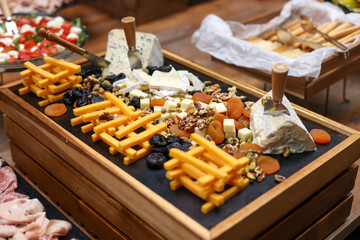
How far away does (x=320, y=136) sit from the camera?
143 centimetres

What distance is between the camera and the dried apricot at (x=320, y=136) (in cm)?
142

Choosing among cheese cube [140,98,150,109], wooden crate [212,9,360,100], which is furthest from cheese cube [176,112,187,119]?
wooden crate [212,9,360,100]

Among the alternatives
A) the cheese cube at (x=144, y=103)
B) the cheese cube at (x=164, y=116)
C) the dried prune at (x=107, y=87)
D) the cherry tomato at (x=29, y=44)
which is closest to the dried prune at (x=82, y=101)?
the dried prune at (x=107, y=87)

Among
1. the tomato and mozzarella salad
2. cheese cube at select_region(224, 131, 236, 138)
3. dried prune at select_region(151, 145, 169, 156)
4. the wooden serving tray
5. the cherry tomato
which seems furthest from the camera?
the cherry tomato

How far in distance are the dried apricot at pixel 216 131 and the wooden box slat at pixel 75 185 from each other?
0.38 metres

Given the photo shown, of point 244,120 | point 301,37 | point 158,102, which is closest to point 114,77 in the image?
point 158,102

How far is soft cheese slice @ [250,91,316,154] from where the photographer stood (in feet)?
4.41

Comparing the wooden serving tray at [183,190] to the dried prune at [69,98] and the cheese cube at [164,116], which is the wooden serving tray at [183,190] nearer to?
the dried prune at [69,98]

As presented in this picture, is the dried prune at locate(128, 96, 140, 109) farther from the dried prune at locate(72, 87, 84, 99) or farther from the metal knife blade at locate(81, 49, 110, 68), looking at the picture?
the metal knife blade at locate(81, 49, 110, 68)

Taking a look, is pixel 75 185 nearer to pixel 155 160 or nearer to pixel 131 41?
pixel 155 160

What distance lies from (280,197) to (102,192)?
588 mm

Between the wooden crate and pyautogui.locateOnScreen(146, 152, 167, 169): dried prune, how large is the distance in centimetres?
92

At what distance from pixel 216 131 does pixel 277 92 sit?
26 cm

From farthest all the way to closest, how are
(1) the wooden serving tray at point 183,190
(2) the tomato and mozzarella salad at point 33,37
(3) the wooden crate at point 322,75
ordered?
(2) the tomato and mozzarella salad at point 33,37 → (3) the wooden crate at point 322,75 → (1) the wooden serving tray at point 183,190
